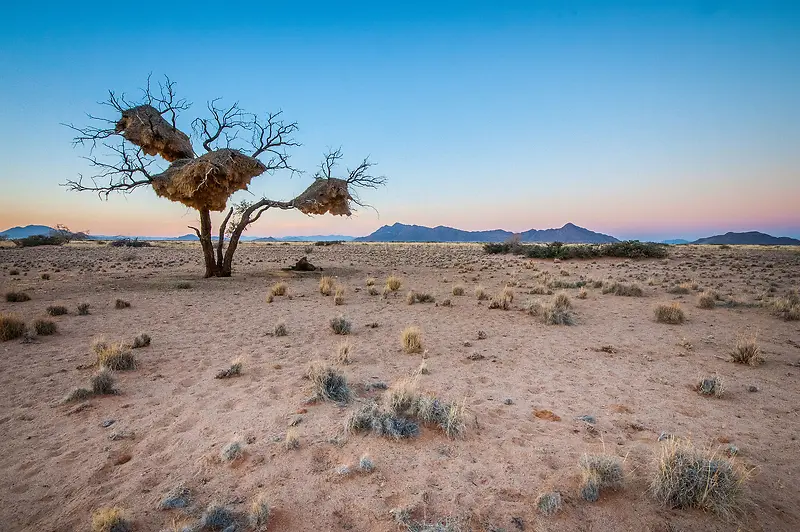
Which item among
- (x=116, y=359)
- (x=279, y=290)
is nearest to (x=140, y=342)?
(x=116, y=359)

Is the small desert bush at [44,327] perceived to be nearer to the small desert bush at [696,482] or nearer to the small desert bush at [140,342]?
the small desert bush at [140,342]

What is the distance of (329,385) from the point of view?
545 cm

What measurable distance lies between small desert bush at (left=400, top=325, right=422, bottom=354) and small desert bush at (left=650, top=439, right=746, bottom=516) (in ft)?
15.6

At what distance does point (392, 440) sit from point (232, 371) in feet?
11.0

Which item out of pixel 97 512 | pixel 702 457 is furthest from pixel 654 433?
pixel 97 512

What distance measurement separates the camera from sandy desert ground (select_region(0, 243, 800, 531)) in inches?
131

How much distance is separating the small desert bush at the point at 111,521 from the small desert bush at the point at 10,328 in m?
7.55

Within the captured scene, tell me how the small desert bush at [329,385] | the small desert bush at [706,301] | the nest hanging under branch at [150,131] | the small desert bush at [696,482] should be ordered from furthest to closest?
1. the nest hanging under branch at [150,131]
2. the small desert bush at [706,301]
3. the small desert bush at [329,385]
4. the small desert bush at [696,482]

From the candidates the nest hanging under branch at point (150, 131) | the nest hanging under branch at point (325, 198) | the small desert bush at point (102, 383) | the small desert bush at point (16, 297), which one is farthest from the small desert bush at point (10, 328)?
the nest hanging under branch at point (325, 198)

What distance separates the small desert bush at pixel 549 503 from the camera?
3223 millimetres

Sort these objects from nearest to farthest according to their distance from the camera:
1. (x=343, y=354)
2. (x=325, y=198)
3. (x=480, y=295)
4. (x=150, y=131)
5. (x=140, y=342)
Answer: (x=343, y=354) < (x=140, y=342) < (x=480, y=295) < (x=150, y=131) < (x=325, y=198)

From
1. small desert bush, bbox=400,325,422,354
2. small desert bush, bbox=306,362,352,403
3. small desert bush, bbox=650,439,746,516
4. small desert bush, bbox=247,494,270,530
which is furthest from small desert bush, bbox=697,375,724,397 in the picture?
small desert bush, bbox=247,494,270,530

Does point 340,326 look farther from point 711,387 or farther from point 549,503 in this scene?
point 711,387

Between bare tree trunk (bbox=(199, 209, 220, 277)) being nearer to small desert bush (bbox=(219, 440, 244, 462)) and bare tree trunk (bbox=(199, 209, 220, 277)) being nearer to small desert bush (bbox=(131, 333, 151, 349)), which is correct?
small desert bush (bbox=(131, 333, 151, 349))
